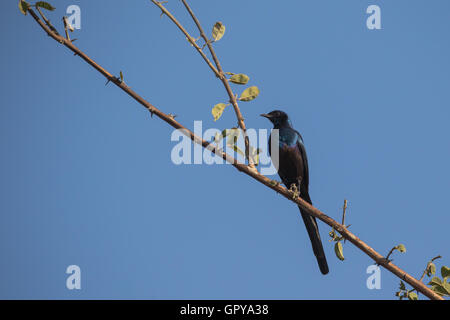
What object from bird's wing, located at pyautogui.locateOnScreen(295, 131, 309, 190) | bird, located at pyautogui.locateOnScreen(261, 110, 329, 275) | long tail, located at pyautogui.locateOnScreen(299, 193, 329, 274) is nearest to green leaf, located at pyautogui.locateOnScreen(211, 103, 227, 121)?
long tail, located at pyautogui.locateOnScreen(299, 193, 329, 274)

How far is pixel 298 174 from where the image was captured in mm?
6727

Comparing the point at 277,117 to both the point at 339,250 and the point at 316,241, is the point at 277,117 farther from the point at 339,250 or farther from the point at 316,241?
the point at 339,250

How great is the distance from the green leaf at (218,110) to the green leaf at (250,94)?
14 cm

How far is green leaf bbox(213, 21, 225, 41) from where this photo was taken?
319 cm

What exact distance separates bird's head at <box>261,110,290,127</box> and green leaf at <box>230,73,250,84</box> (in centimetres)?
398

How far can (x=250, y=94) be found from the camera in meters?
3.21

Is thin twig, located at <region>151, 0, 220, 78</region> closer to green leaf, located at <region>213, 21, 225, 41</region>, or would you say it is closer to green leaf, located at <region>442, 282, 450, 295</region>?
green leaf, located at <region>213, 21, 225, 41</region>

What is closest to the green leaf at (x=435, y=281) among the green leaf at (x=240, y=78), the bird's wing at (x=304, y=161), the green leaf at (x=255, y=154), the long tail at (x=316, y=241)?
the green leaf at (x=255, y=154)

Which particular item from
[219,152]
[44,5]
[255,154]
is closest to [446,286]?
[255,154]

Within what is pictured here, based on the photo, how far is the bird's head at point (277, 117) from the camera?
23.6 ft

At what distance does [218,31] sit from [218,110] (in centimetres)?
48
